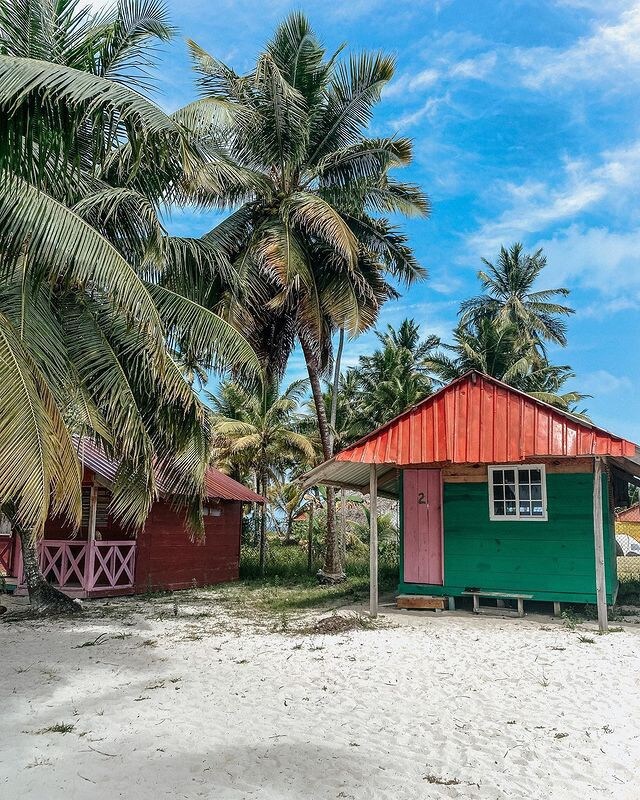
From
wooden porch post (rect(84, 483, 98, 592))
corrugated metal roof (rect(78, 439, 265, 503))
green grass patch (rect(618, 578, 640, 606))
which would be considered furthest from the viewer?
wooden porch post (rect(84, 483, 98, 592))

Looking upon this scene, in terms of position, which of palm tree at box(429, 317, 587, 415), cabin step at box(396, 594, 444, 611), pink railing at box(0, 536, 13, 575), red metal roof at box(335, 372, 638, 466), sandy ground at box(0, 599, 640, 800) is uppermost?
palm tree at box(429, 317, 587, 415)

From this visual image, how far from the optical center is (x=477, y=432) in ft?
35.9

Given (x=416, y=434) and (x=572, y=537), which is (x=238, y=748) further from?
(x=572, y=537)

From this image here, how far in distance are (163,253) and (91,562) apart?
7.78m

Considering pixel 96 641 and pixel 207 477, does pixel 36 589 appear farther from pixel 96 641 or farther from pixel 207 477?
pixel 207 477

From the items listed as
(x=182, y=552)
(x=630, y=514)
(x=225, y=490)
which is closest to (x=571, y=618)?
(x=182, y=552)

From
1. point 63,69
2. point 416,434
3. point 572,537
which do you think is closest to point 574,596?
point 572,537

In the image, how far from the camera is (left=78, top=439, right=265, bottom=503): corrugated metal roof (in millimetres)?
14023

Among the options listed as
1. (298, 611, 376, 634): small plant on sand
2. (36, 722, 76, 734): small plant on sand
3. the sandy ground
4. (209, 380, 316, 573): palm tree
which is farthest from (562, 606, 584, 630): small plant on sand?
(209, 380, 316, 573): palm tree

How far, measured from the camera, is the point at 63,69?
5.45 m

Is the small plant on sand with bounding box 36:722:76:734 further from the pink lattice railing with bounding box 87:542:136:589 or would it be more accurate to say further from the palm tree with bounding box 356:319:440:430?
the palm tree with bounding box 356:319:440:430

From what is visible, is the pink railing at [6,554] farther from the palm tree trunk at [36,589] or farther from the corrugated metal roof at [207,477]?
the palm tree trunk at [36,589]

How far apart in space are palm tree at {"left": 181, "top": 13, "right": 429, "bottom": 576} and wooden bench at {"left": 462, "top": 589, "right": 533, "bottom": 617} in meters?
6.72

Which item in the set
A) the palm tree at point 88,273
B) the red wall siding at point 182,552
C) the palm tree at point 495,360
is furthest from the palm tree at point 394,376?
the palm tree at point 88,273
